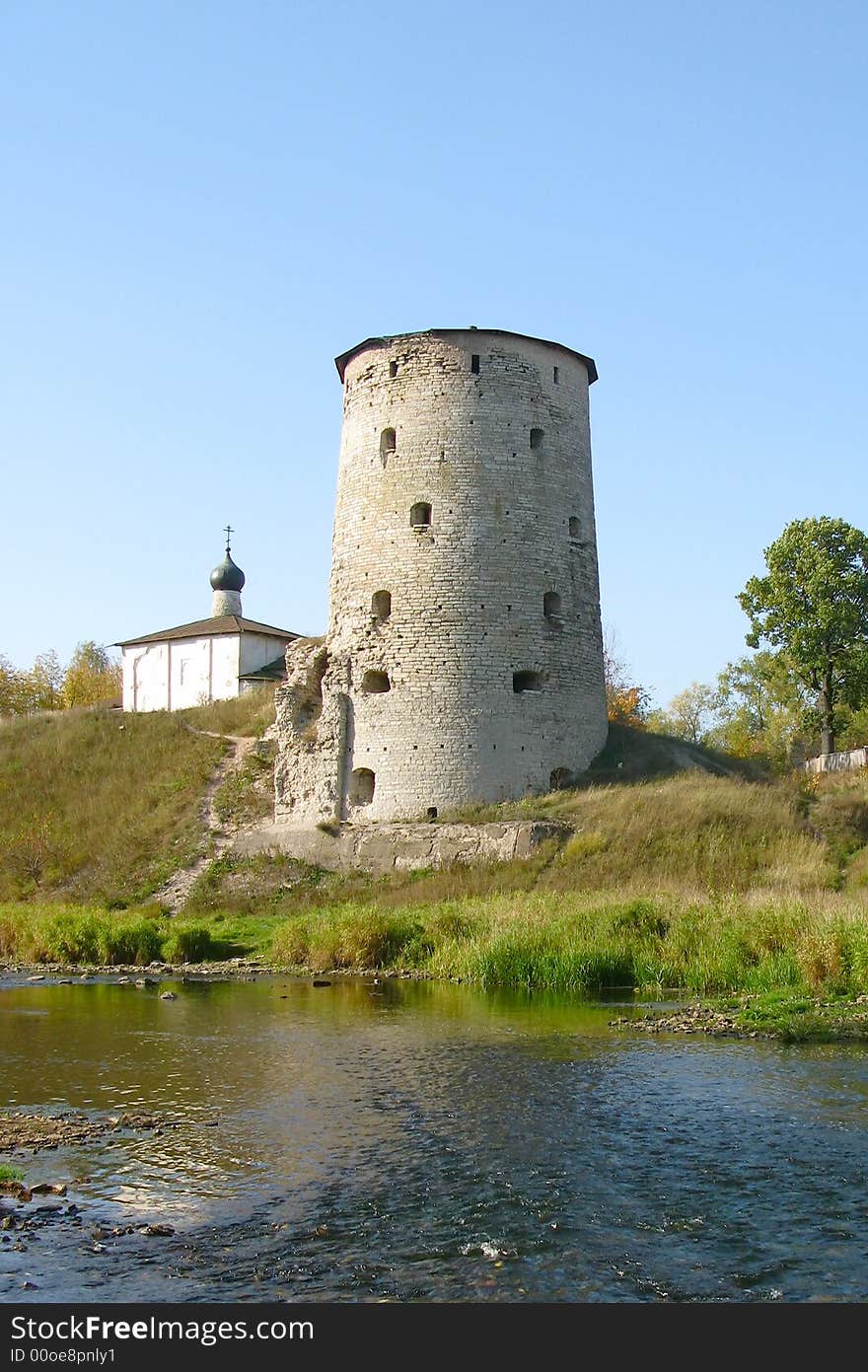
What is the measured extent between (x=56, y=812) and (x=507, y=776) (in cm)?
1019

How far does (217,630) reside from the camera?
40.6m

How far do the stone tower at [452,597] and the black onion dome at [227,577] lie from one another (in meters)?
17.9

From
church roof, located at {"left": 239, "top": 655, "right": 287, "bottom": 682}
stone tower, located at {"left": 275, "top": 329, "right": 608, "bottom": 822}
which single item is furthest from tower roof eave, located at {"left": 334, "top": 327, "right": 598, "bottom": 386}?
church roof, located at {"left": 239, "top": 655, "right": 287, "bottom": 682}

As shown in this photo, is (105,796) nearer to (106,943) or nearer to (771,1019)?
(106,943)

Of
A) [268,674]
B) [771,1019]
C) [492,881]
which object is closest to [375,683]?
[492,881]

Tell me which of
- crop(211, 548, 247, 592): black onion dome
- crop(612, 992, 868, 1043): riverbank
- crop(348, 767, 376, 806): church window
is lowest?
crop(612, 992, 868, 1043): riverbank

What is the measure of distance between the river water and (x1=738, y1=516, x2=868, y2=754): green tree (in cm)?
2394

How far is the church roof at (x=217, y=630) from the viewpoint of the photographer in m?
40.5

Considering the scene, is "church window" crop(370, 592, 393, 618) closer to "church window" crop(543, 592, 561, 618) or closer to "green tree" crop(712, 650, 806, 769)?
"church window" crop(543, 592, 561, 618)

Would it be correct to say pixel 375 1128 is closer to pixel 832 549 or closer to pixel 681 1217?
pixel 681 1217

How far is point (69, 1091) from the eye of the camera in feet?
34.1

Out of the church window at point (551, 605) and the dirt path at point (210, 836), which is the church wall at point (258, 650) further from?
the church window at point (551, 605)

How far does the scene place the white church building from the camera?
39938 mm
